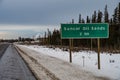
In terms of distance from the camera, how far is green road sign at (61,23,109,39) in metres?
19.8

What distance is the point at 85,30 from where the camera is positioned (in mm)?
20781

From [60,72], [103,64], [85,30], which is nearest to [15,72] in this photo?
[60,72]

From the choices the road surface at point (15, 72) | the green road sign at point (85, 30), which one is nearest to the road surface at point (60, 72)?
the road surface at point (15, 72)

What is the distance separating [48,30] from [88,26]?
123 meters

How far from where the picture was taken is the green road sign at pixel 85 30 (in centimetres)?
1975

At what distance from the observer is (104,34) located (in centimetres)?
1978

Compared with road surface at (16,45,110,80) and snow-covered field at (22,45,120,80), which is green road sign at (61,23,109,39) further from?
road surface at (16,45,110,80)

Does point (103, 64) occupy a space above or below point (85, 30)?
below

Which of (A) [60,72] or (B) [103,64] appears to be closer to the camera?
(A) [60,72]

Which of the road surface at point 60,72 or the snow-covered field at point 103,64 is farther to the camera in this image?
the snow-covered field at point 103,64

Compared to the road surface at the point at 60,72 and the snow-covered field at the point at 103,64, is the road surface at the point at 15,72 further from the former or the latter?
the snow-covered field at the point at 103,64

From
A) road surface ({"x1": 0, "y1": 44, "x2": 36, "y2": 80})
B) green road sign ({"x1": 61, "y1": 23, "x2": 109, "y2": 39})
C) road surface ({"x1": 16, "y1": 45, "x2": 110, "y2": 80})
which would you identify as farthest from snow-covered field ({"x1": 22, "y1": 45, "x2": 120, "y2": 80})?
road surface ({"x1": 0, "y1": 44, "x2": 36, "y2": 80})

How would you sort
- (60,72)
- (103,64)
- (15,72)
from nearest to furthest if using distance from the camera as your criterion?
(60,72) → (15,72) → (103,64)

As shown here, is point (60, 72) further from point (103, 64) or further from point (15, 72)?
point (103, 64)
